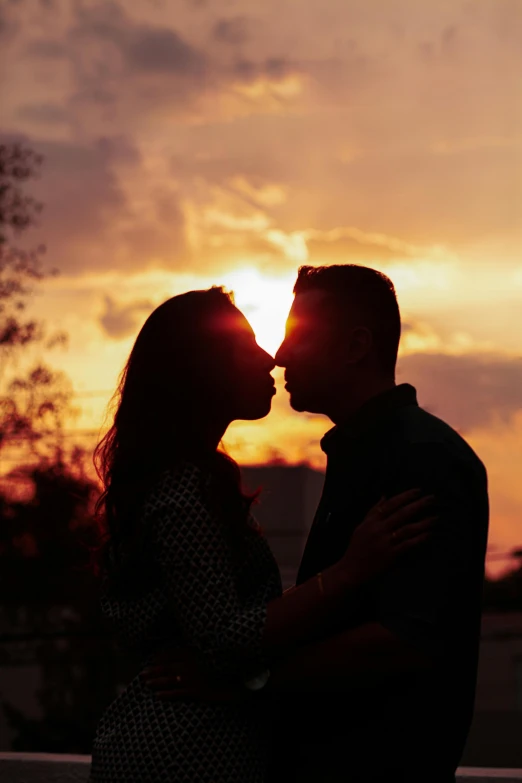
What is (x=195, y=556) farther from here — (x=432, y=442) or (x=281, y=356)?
(x=281, y=356)

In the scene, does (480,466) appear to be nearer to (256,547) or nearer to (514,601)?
(256,547)

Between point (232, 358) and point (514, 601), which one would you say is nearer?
point (232, 358)

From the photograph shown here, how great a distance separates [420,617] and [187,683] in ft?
2.04

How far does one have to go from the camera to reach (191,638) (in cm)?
276

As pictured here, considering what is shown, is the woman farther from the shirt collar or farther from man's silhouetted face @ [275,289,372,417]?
the shirt collar

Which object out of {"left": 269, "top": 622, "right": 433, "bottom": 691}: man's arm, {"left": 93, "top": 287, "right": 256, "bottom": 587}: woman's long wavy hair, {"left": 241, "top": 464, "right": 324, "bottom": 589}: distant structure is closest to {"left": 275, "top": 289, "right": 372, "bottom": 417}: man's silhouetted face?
{"left": 93, "top": 287, "right": 256, "bottom": 587}: woman's long wavy hair

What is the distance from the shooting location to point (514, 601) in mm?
13164

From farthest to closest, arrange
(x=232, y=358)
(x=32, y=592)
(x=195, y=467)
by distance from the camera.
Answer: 1. (x=32, y=592)
2. (x=232, y=358)
3. (x=195, y=467)

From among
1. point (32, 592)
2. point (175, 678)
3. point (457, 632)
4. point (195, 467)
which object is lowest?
point (32, 592)

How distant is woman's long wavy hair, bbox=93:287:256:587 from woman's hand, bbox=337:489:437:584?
0.35m

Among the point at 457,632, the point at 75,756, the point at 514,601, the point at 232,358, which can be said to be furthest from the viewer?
the point at 514,601

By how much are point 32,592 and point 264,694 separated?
3296 cm

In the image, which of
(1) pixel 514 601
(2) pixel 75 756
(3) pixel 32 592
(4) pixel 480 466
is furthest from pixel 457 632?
(3) pixel 32 592

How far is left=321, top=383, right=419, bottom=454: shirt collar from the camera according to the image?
3.02m
